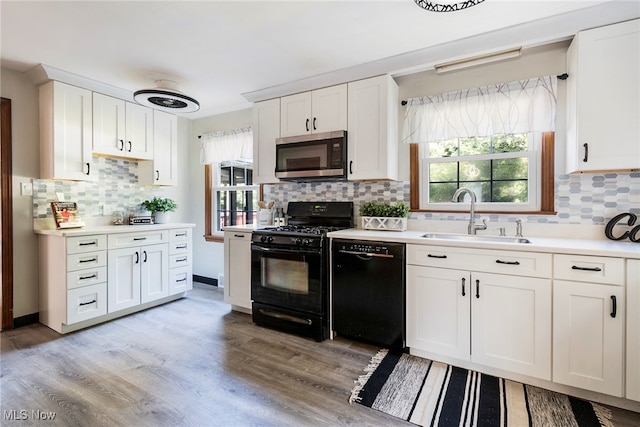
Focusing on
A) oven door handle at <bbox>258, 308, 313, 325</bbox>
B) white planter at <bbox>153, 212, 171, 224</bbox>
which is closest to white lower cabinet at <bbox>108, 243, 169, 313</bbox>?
white planter at <bbox>153, 212, 171, 224</bbox>

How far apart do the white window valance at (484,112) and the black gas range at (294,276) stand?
102 cm

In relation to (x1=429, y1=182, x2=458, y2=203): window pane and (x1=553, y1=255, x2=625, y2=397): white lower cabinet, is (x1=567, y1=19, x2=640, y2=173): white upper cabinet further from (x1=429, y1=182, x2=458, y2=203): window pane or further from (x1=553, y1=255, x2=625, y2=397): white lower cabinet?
(x1=429, y1=182, x2=458, y2=203): window pane

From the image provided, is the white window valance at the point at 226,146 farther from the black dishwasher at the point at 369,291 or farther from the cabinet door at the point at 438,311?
the cabinet door at the point at 438,311

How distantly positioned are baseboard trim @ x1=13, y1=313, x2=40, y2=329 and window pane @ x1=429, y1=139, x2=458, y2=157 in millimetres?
4137

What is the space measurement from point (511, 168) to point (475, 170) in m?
0.27

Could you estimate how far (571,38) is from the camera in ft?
7.02

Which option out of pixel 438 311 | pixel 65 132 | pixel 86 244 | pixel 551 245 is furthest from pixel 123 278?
pixel 551 245

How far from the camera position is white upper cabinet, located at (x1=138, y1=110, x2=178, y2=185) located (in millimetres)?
3777

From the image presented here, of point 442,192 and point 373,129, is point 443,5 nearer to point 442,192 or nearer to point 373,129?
point 373,129

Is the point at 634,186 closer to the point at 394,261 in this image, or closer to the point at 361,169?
the point at 394,261

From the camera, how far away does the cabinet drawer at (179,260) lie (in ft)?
11.8

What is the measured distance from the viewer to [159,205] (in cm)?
381

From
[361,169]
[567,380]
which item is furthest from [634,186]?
[361,169]

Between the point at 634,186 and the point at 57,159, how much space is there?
470cm
